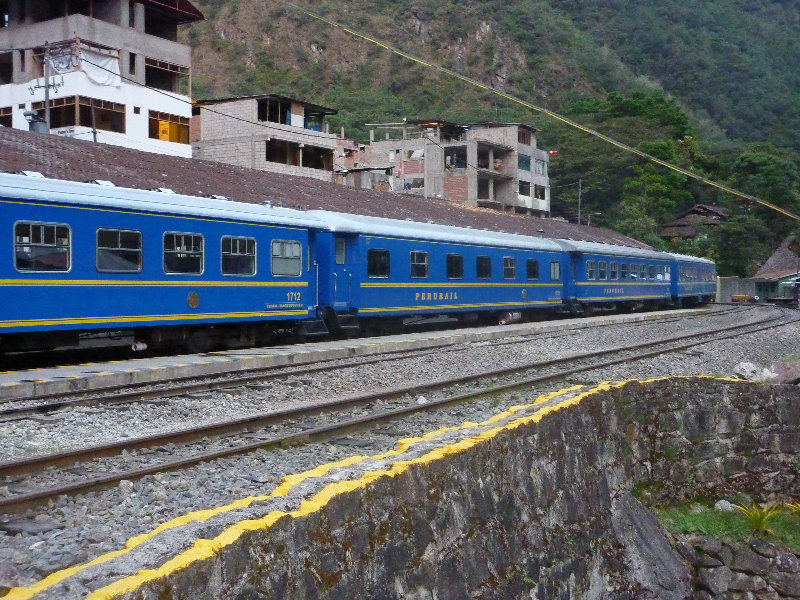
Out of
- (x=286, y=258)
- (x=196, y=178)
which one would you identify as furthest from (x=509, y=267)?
(x=286, y=258)

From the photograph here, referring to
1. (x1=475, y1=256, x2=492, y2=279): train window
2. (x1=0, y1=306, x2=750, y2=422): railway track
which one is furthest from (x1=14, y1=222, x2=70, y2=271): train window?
(x1=475, y1=256, x2=492, y2=279): train window

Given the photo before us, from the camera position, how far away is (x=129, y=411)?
8805 mm

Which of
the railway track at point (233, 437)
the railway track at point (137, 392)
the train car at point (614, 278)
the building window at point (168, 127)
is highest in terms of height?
the building window at point (168, 127)

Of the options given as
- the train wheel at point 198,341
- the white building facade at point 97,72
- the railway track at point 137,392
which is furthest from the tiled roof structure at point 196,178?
the white building facade at point 97,72

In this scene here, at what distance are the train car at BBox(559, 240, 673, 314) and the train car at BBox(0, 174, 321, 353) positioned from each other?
1288cm

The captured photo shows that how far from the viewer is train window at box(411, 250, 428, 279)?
765 inches

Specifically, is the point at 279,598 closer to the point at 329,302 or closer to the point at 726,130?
the point at 329,302

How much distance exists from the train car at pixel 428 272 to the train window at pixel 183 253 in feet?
11.5

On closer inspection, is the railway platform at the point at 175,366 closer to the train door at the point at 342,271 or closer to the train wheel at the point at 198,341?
the train wheel at the point at 198,341

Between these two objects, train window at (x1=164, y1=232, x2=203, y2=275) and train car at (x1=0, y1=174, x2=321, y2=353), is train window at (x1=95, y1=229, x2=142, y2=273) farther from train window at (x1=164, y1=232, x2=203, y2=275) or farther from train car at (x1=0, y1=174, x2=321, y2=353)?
train window at (x1=164, y1=232, x2=203, y2=275)

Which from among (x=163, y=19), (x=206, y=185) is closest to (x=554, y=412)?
(x=206, y=185)

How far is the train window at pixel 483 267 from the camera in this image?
21.9 m

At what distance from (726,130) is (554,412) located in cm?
8929

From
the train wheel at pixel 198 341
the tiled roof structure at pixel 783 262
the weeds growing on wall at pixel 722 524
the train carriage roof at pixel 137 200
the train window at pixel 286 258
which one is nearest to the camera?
the weeds growing on wall at pixel 722 524
